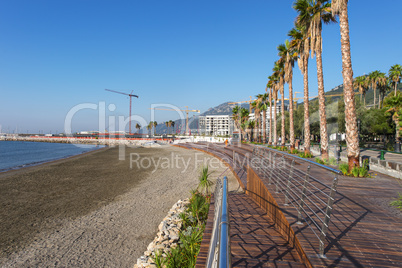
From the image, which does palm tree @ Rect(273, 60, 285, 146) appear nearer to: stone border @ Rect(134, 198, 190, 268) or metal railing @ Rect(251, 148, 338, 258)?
metal railing @ Rect(251, 148, 338, 258)

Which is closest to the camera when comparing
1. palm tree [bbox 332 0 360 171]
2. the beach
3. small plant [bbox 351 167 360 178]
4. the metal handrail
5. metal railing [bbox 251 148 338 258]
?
the metal handrail

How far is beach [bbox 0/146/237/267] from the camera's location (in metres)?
7.43

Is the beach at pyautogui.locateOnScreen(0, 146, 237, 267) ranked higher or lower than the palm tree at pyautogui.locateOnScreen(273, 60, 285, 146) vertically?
lower

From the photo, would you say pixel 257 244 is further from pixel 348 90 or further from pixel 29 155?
pixel 29 155

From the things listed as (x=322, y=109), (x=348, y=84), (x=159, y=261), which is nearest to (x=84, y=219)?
(x=159, y=261)

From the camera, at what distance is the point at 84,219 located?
10281 millimetres

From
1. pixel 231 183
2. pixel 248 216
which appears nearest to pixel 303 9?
pixel 231 183

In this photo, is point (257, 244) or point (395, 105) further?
point (395, 105)

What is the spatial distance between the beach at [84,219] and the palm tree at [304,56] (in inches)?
364

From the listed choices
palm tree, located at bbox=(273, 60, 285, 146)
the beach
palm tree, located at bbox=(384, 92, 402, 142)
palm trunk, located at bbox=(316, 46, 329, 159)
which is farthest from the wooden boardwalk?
palm tree, located at bbox=(384, 92, 402, 142)

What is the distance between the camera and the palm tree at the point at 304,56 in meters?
18.7

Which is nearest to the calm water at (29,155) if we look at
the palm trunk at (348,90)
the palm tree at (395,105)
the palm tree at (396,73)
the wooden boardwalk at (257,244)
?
the wooden boardwalk at (257,244)

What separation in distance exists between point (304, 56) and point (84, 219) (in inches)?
841

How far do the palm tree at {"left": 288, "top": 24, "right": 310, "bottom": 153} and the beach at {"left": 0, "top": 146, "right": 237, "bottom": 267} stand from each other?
923 cm
